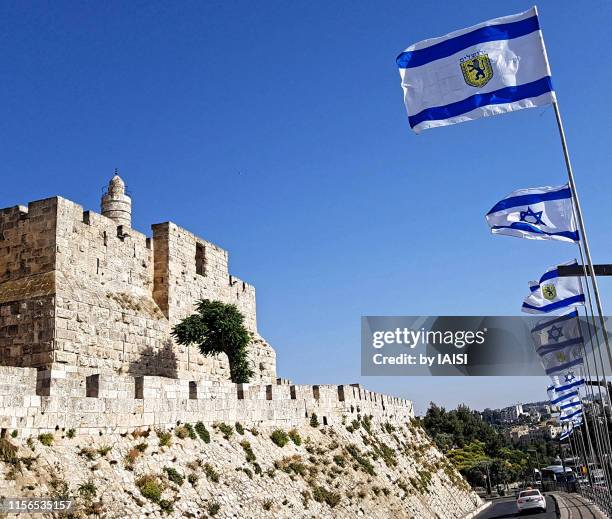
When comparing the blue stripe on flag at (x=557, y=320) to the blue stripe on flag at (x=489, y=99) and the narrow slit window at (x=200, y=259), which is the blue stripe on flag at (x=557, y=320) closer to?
the blue stripe on flag at (x=489, y=99)

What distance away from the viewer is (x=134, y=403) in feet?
39.5

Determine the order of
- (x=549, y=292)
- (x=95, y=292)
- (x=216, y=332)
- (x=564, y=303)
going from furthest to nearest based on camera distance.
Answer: (x=216, y=332) → (x=95, y=292) → (x=549, y=292) → (x=564, y=303)

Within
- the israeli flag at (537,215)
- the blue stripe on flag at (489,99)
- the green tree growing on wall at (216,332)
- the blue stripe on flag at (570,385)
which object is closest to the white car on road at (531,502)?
the blue stripe on flag at (570,385)

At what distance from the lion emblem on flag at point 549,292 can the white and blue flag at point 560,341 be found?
1.60 m

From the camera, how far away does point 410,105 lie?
797cm

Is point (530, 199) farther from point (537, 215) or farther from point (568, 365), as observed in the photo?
point (568, 365)

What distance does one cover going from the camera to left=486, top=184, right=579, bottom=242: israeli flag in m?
9.46

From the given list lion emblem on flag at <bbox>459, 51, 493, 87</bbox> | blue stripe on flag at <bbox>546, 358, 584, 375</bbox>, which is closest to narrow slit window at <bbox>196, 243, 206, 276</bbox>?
blue stripe on flag at <bbox>546, 358, 584, 375</bbox>

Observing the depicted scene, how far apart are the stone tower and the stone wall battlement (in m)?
7.57

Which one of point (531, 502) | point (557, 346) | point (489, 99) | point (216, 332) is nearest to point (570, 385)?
point (531, 502)

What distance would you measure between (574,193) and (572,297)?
7532 millimetres

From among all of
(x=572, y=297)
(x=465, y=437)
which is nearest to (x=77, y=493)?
(x=572, y=297)

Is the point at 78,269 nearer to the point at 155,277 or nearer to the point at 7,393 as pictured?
the point at 155,277

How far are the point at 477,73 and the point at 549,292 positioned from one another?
805 cm
